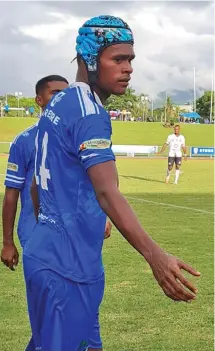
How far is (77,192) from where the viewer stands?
2973mm

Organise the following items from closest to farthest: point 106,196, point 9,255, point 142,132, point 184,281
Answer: point 184,281 < point 106,196 < point 9,255 < point 142,132

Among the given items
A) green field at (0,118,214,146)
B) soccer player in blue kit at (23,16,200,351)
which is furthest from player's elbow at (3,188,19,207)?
green field at (0,118,214,146)

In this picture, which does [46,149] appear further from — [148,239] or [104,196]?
[148,239]

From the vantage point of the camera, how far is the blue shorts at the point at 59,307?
118 inches

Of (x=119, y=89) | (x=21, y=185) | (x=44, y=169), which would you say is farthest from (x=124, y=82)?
(x=21, y=185)

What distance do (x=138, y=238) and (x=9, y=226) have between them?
187 cm

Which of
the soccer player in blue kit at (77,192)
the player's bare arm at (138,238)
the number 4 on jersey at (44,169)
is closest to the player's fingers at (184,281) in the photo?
the player's bare arm at (138,238)

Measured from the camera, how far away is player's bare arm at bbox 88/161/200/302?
8.72 ft

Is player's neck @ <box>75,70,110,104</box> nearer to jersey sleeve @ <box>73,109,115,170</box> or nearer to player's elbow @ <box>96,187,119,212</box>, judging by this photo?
jersey sleeve @ <box>73,109,115,170</box>

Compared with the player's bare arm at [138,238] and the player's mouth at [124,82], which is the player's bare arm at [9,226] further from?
the player's bare arm at [138,238]

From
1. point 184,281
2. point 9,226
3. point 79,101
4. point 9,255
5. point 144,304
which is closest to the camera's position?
point 184,281

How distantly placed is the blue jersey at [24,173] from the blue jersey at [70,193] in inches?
63.0

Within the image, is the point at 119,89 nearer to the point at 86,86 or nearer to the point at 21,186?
the point at 86,86

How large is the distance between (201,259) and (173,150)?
1548 cm
